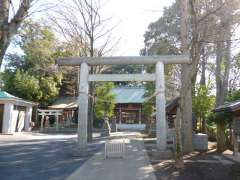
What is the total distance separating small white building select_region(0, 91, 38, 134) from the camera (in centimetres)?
2759

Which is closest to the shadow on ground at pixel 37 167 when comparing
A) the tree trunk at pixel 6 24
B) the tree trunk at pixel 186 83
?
the tree trunk at pixel 6 24

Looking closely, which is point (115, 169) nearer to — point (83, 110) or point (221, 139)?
point (83, 110)

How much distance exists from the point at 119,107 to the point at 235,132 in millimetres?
29920

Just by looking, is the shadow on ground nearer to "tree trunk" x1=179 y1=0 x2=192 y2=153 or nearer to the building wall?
"tree trunk" x1=179 y1=0 x2=192 y2=153

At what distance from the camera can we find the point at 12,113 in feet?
93.3

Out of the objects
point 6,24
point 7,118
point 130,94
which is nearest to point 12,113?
point 7,118

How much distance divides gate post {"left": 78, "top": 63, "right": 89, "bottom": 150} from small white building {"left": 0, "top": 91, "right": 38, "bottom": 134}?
16287 mm

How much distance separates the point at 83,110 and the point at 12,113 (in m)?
17.3

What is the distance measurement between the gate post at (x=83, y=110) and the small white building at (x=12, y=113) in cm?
1629

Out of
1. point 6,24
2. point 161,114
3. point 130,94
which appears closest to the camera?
point 6,24

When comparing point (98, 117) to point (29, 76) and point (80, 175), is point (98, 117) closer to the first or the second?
point (29, 76)

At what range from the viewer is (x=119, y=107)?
142 ft

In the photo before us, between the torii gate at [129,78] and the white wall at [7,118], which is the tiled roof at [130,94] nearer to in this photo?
the white wall at [7,118]

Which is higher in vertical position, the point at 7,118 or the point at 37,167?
the point at 7,118
